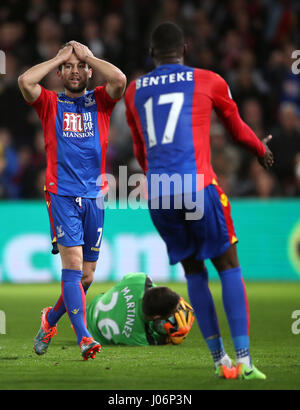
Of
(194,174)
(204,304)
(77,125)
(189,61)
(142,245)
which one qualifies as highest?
(189,61)

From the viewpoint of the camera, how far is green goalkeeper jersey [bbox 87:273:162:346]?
22.4 feet

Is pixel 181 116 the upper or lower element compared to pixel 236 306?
upper

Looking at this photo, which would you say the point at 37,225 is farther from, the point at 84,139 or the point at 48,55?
the point at 84,139

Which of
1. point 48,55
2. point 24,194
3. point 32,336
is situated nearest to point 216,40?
point 48,55

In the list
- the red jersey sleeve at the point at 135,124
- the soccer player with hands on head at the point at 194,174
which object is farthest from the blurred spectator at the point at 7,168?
the soccer player with hands on head at the point at 194,174

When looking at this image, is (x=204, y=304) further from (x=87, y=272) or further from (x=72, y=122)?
(x=72, y=122)

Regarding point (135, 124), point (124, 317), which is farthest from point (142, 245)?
point (135, 124)

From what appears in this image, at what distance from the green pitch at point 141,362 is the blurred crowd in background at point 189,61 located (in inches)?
172

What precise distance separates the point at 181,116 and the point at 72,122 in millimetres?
1575

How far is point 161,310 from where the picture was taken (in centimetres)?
645

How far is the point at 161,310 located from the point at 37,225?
693cm

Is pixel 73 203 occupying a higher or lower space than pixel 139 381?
higher

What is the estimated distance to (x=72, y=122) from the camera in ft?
21.1

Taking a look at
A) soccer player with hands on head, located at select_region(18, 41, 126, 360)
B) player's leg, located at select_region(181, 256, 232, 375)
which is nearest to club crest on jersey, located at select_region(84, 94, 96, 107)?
soccer player with hands on head, located at select_region(18, 41, 126, 360)
